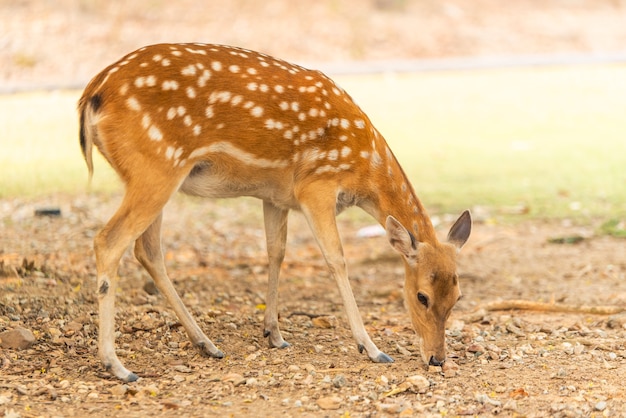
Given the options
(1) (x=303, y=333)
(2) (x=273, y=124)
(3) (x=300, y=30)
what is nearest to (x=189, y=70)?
(2) (x=273, y=124)

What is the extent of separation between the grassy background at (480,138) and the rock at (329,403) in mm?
5575

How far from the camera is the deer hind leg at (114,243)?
480cm

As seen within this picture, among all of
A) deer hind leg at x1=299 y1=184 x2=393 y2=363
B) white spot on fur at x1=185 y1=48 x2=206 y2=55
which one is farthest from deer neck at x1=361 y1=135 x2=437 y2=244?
white spot on fur at x1=185 y1=48 x2=206 y2=55

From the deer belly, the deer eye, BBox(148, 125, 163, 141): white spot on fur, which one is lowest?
the deer eye

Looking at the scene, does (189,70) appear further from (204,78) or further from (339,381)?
(339,381)

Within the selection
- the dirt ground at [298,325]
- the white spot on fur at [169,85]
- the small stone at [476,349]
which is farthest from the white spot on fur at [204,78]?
the small stone at [476,349]

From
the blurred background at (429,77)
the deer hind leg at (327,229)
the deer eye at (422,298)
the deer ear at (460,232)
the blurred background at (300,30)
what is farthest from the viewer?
the blurred background at (300,30)

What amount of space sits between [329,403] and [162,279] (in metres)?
1.35

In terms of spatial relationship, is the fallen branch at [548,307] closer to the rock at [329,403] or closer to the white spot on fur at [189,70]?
the rock at [329,403]

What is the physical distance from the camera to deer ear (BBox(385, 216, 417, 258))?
5.14m

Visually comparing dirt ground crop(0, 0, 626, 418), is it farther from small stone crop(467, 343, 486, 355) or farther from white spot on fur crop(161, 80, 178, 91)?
white spot on fur crop(161, 80, 178, 91)

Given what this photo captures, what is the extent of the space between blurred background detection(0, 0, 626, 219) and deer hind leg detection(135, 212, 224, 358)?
16.7 ft

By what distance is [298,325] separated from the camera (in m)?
6.01

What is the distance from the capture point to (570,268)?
7832 millimetres
